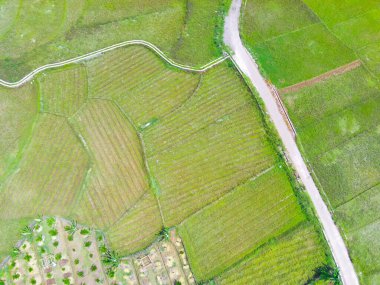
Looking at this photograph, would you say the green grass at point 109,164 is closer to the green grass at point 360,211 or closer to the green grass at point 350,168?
the green grass at point 350,168

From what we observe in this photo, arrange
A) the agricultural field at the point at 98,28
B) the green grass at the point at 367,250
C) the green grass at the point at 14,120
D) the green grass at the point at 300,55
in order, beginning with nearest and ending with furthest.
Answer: the green grass at the point at 367,250 → the green grass at the point at 14,120 → the agricultural field at the point at 98,28 → the green grass at the point at 300,55

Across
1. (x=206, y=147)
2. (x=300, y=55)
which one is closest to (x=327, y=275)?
(x=206, y=147)

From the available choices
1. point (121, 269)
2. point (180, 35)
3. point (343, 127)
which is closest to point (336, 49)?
point (343, 127)

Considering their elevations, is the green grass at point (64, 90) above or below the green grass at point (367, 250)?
above

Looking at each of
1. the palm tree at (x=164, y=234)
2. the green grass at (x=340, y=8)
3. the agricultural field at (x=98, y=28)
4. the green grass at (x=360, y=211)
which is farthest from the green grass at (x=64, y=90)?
the green grass at (x=360, y=211)

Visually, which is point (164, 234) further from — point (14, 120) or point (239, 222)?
point (14, 120)

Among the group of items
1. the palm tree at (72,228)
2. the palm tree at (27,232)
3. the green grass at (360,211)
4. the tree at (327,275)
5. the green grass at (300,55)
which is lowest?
the tree at (327,275)

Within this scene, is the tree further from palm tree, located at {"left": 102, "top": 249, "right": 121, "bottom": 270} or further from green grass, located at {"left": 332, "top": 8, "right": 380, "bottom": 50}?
green grass, located at {"left": 332, "top": 8, "right": 380, "bottom": 50}

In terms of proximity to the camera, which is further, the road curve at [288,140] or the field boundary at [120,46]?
the field boundary at [120,46]
